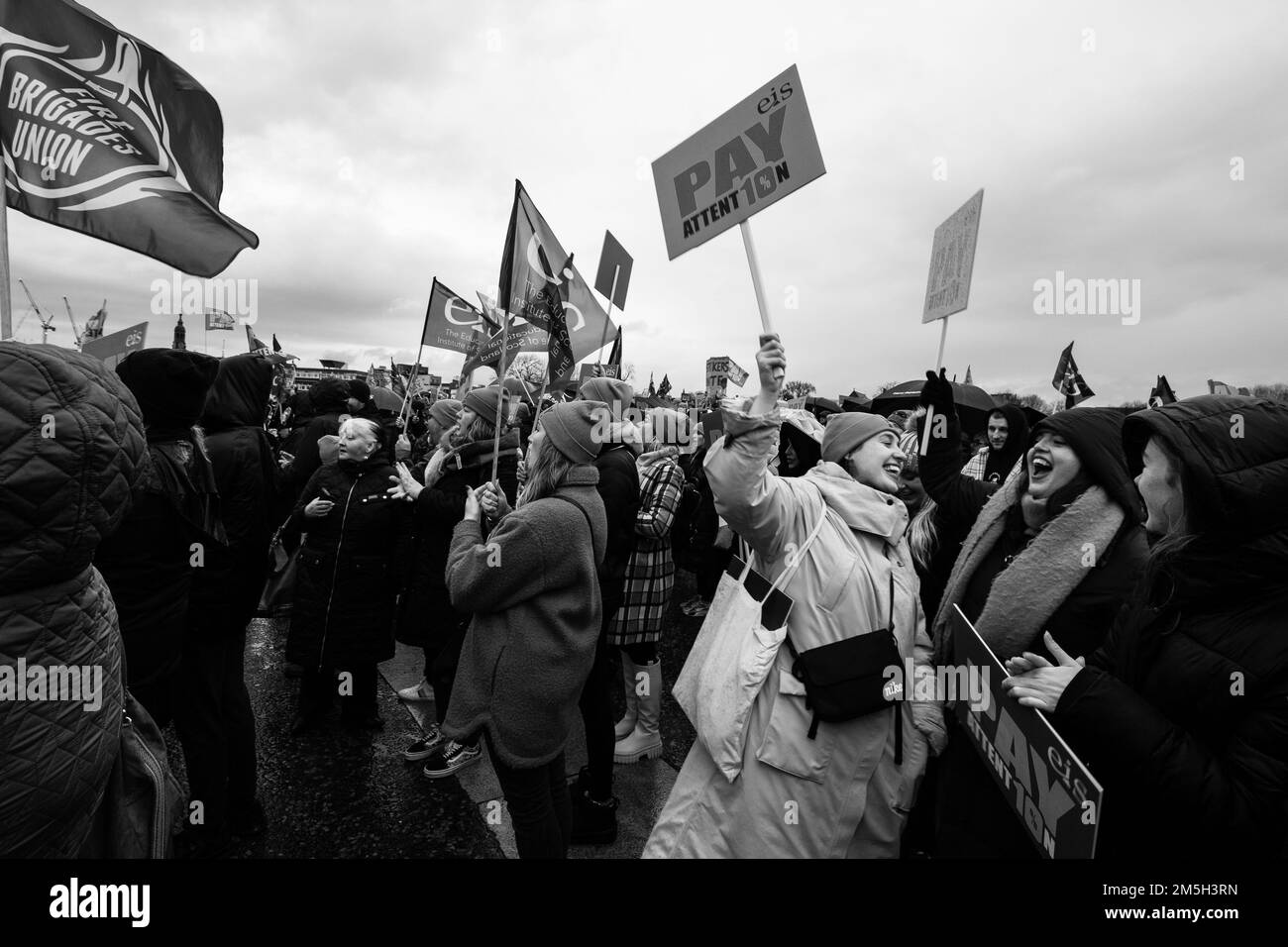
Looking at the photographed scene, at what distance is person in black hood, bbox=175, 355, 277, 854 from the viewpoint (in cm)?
305

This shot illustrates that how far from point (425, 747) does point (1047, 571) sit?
3.71 meters

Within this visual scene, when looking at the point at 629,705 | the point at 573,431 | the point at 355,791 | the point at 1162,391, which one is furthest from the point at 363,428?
the point at 1162,391

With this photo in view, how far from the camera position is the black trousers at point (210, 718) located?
3.05 metres

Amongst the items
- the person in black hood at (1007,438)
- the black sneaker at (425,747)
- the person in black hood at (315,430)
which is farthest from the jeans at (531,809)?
the person in black hood at (1007,438)

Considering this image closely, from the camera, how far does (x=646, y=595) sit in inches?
161

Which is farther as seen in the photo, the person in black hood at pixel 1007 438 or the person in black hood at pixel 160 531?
the person in black hood at pixel 1007 438

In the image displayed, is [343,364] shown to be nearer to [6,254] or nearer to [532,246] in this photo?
[532,246]

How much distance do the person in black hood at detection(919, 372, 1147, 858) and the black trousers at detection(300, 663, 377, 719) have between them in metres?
3.61

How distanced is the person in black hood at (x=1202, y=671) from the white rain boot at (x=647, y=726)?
281cm

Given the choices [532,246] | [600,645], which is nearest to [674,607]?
[600,645]

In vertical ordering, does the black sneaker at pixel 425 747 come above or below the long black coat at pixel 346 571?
below

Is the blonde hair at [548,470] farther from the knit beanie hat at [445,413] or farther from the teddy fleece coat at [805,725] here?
the knit beanie hat at [445,413]

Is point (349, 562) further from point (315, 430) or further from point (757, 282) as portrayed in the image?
point (757, 282)
